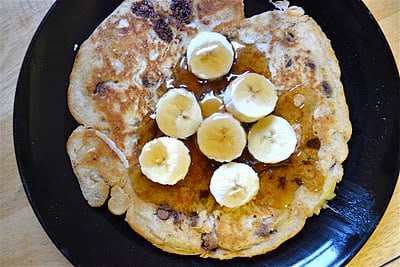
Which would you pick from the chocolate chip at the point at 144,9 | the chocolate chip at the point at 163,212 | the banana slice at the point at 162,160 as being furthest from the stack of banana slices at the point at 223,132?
the chocolate chip at the point at 144,9

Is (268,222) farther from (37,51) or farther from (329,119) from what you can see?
(37,51)

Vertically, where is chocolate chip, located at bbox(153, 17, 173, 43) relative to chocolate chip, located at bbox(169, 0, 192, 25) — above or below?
below

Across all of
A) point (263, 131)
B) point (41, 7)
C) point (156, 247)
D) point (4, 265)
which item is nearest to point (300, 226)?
point (263, 131)

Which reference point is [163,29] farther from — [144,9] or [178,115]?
[178,115]

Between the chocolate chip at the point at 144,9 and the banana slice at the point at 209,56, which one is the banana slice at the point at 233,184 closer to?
the banana slice at the point at 209,56

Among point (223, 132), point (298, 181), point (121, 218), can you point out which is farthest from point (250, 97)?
point (121, 218)

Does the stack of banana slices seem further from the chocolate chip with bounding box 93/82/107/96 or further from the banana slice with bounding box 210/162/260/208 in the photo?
the chocolate chip with bounding box 93/82/107/96

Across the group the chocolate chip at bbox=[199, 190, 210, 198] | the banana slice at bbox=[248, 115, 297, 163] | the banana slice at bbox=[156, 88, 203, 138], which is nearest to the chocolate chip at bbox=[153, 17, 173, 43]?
the banana slice at bbox=[156, 88, 203, 138]
